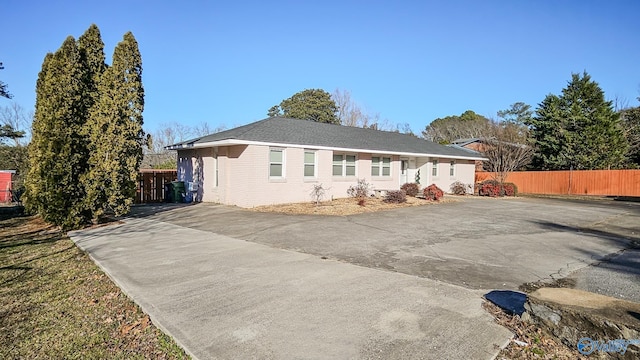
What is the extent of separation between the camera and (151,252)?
280 inches

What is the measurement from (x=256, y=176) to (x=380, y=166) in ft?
27.3

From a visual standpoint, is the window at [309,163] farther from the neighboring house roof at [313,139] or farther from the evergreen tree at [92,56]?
the evergreen tree at [92,56]

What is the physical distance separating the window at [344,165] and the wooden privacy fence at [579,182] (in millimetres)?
17767

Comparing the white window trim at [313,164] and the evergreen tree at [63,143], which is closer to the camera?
the evergreen tree at [63,143]

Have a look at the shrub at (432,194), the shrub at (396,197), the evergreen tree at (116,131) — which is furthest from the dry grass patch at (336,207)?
the evergreen tree at (116,131)

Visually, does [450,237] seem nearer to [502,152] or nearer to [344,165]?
[344,165]

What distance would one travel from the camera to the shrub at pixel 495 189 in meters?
23.2

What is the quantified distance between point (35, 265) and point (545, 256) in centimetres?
1002

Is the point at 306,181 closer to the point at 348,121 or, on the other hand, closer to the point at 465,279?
the point at 465,279

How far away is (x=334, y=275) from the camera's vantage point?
5.48m

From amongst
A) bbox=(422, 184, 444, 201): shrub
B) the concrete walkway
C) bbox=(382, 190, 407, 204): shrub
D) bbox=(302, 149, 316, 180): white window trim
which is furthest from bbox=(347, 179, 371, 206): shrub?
the concrete walkway

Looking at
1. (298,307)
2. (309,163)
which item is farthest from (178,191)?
(298,307)

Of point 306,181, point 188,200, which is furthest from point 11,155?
point 306,181

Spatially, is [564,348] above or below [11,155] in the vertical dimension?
below
